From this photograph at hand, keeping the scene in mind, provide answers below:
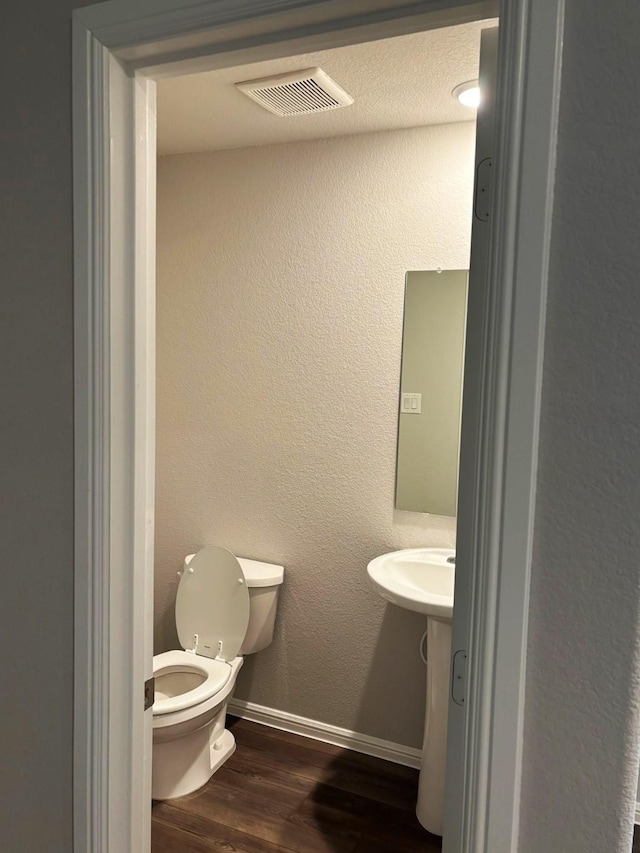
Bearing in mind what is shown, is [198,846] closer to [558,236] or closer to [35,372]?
[35,372]

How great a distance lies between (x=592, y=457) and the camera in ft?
2.73

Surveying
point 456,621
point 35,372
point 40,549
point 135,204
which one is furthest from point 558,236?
point 40,549

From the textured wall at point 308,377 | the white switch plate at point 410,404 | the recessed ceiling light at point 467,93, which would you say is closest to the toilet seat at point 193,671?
the textured wall at point 308,377

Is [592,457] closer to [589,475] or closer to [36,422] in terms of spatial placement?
[589,475]

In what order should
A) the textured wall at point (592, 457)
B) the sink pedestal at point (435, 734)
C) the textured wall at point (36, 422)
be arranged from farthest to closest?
the sink pedestal at point (435, 734), the textured wall at point (36, 422), the textured wall at point (592, 457)

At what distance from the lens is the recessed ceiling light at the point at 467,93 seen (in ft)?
6.67

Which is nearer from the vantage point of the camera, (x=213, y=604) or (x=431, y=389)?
(x=431, y=389)

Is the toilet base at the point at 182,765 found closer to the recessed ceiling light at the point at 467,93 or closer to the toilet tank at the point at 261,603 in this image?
the toilet tank at the point at 261,603

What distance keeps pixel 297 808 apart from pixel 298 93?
237 centimetres

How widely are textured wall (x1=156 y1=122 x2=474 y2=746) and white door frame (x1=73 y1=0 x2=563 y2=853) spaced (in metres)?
Answer: 1.40

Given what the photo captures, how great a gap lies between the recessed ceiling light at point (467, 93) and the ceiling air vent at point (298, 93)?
1.10 ft

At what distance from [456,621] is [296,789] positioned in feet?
6.01

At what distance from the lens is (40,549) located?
1.29 meters

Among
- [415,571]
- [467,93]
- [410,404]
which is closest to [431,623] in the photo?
[415,571]
